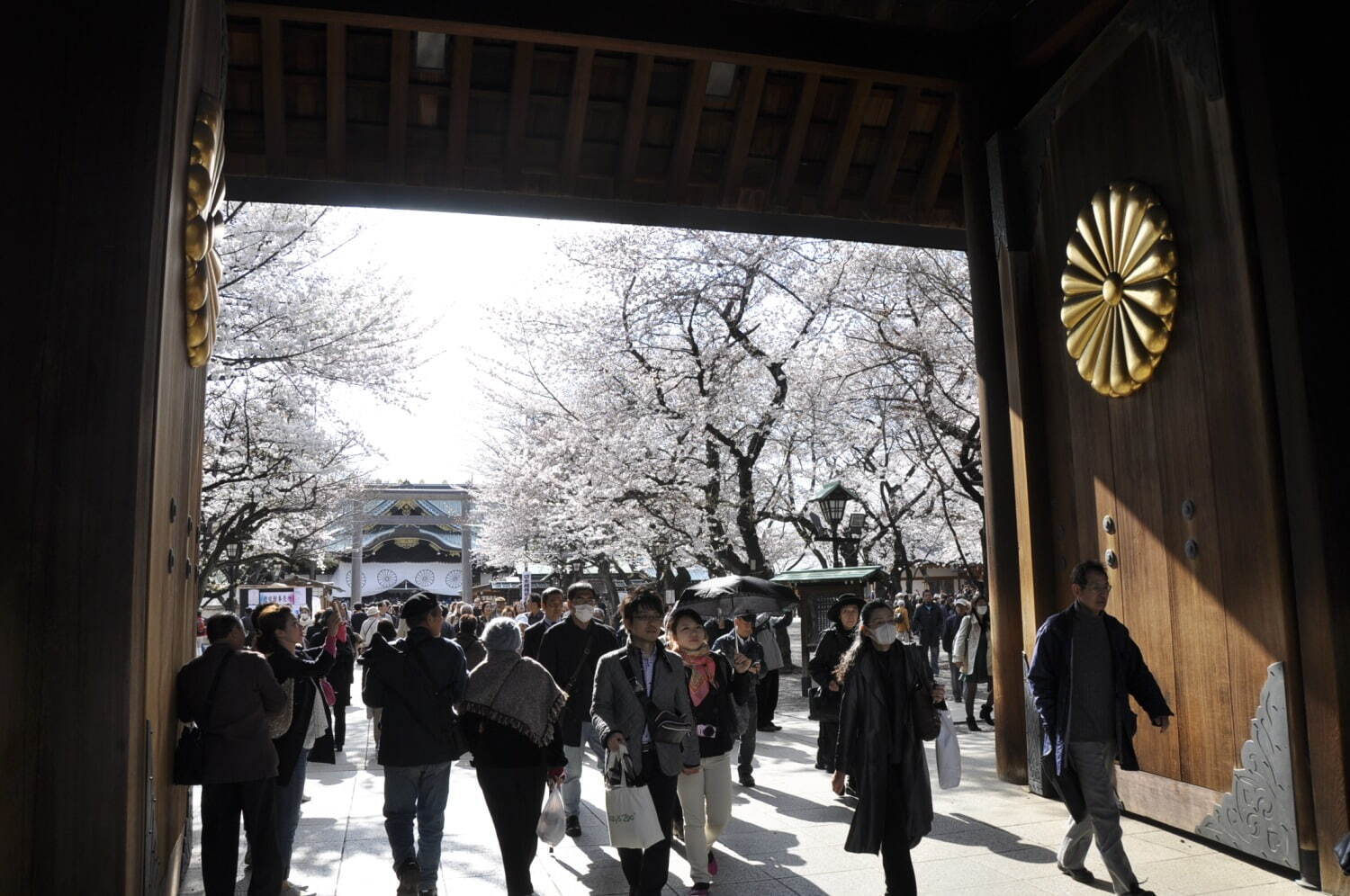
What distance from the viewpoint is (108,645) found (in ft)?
12.9

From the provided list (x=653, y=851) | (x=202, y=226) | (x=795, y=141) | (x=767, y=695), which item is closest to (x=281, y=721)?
(x=653, y=851)

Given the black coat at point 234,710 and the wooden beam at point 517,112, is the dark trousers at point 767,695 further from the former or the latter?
→ the black coat at point 234,710

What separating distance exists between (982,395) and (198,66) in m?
6.37

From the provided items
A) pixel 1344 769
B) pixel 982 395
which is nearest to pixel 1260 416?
pixel 1344 769

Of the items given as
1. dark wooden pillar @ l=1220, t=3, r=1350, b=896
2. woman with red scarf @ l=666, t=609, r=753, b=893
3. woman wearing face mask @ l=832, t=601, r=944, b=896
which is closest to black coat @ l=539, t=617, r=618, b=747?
woman with red scarf @ l=666, t=609, r=753, b=893

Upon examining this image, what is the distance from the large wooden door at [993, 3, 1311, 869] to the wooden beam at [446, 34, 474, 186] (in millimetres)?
4676

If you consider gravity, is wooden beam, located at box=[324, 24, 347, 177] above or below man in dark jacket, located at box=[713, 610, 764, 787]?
above

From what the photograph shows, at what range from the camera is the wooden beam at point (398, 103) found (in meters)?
8.30

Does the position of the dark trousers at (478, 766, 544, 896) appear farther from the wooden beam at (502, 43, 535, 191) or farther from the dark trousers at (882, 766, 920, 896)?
the wooden beam at (502, 43, 535, 191)

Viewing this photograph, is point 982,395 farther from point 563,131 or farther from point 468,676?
point 468,676

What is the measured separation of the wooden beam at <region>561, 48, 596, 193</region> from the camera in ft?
28.2

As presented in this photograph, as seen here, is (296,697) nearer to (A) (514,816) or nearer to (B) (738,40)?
(A) (514,816)

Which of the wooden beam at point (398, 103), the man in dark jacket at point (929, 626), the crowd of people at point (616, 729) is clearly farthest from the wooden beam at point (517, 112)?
the man in dark jacket at point (929, 626)

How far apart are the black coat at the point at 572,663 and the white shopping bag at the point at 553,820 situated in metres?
1.52
